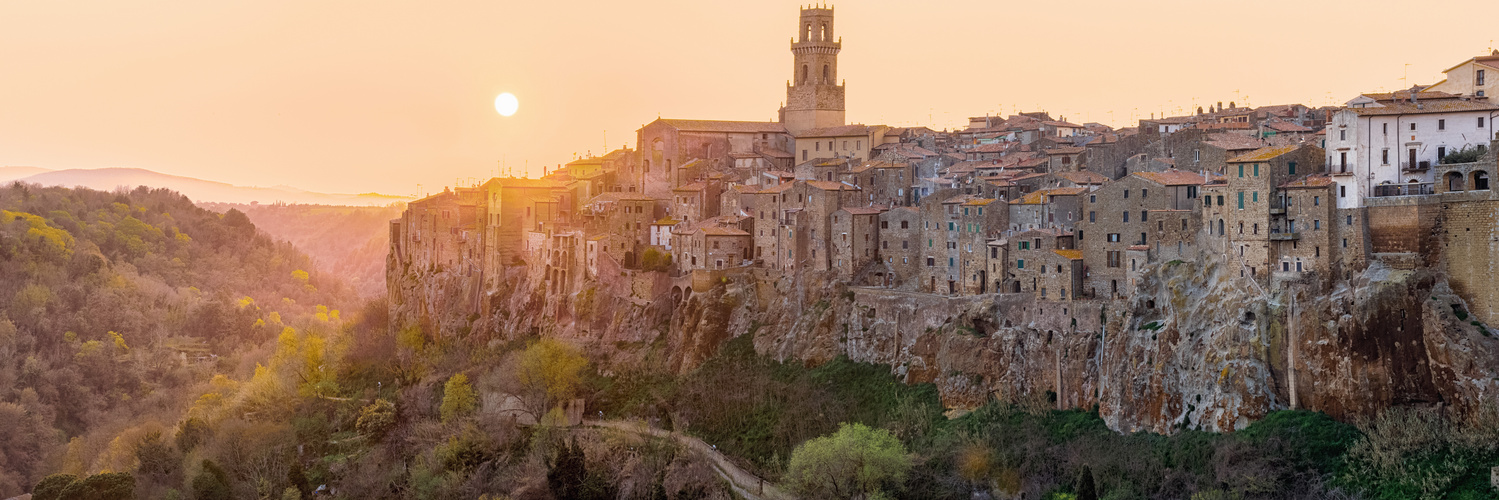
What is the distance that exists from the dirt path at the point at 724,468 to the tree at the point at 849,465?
1328 millimetres

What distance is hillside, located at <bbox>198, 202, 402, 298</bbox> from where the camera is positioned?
5610 inches

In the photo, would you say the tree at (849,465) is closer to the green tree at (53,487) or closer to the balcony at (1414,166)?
the balcony at (1414,166)

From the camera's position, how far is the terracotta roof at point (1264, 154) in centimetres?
3834

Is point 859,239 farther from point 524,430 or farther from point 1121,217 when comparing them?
point 524,430

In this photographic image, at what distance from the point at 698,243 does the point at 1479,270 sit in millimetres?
29054

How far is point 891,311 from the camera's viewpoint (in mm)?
48562

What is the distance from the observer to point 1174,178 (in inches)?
1647

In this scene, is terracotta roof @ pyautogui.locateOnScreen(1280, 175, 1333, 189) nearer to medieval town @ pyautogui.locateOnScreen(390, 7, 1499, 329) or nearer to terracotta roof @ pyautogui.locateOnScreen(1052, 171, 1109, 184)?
medieval town @ pyautogui.locateOnScreen(390, 7, 1499, 329)

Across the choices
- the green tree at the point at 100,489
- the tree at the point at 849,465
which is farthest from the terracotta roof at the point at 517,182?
the tree at the point at 849,465

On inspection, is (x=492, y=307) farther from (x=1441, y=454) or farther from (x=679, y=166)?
(x=1441, y=454)

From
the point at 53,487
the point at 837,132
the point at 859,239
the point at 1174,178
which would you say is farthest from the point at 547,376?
the point at 1174,178

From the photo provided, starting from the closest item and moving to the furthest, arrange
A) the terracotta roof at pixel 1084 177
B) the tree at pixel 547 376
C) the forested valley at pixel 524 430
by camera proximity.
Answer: the forested valley at pixel 524 430 < the terracotta roof at pixel 1084 177 < the tree at pixel 547 376

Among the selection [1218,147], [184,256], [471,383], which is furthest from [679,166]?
[184,256]

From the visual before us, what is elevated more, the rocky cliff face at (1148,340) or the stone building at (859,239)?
the stone building at (859,239)
